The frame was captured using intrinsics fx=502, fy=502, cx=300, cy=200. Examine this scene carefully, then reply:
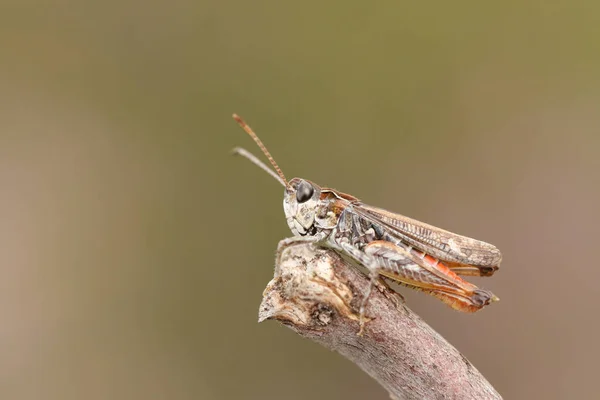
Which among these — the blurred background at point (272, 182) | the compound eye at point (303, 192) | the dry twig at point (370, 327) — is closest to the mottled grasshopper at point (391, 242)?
the compound eye at point (303, 192)

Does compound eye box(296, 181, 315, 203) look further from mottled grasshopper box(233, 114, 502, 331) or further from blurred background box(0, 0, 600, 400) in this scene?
blurred background box(0, 0, 600, 400)

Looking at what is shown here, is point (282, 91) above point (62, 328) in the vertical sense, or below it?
above

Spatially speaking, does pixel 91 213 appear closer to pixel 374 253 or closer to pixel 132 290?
A: pixel 132 290

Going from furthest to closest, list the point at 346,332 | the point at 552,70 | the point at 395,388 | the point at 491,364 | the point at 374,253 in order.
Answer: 1. the point at 552,70
2. the point at 491,364
3. the point at 374,253
4. the point at 395,388
5. the point at 346,332

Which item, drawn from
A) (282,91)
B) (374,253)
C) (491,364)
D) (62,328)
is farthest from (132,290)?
(491,364)

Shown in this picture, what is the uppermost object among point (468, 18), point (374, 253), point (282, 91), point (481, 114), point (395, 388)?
point (468, 18)

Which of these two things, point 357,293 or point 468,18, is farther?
point 468,18

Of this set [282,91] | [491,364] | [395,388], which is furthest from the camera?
[282,91]
